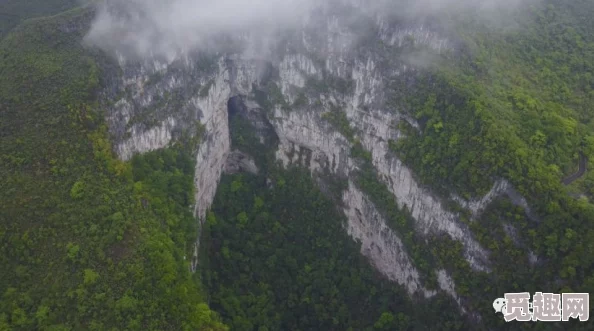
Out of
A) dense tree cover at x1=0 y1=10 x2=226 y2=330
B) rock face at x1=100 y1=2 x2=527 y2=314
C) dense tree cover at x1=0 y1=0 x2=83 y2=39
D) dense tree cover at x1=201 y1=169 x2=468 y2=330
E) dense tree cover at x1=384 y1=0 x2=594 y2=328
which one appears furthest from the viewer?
dense tree cover at x1=0 y1=0 x2=83 y2=39

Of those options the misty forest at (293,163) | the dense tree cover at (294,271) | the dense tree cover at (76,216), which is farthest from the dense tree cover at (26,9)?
the dense tree cover at (294,271)

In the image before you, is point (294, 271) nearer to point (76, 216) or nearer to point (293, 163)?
point (293, 163)

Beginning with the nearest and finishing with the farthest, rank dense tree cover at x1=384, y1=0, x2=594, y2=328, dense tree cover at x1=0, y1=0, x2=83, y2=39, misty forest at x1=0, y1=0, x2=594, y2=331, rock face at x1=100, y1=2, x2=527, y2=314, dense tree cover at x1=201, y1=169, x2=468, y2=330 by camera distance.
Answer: misty forest at x1=0, y1=0, x2=594, y2=331
dense tree cover at x1=384, y1=0, x2=594, y2=328
rock face at x1=100, y1=2, x2=527, y2=314
dense tree cover at x1=201, y1=169, x2=468, y2=330
dense tree cover at x1=0, y1=0, x2=83, y2=39

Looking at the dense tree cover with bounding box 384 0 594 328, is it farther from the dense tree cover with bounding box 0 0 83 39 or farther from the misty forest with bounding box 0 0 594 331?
the dense tree cover with bounding box 0 0 83 39

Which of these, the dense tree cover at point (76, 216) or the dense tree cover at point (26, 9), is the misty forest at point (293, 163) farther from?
the dense tree cover at point (26, 9)

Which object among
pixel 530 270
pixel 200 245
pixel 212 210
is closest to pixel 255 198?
pixel 212 210

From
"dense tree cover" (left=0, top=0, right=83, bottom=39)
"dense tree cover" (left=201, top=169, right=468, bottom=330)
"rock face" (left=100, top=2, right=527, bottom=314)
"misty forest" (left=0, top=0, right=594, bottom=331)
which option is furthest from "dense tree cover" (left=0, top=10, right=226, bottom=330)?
"dense tree cover" (left=0, top=0, right=83, bottom=39)
